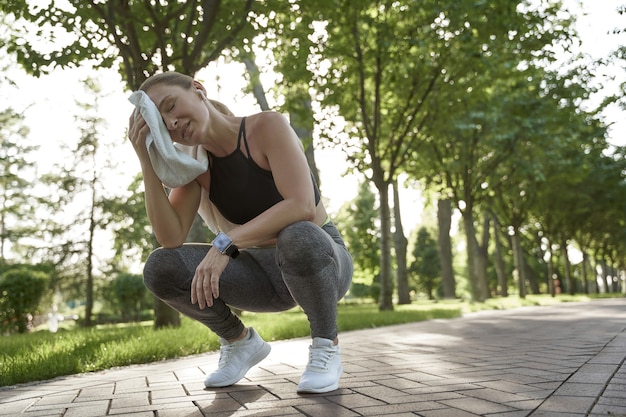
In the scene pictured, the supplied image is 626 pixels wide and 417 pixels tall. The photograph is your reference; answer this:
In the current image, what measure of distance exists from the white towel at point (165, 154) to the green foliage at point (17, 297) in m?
11.2

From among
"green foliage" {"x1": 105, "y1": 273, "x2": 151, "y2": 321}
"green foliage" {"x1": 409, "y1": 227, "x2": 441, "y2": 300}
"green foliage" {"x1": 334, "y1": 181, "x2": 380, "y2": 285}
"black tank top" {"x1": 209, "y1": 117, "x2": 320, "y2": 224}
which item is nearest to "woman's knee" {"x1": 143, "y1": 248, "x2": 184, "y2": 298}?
"black tank top" {"x1": 209, "y1": 117, "x2": 320, "y2": 224}

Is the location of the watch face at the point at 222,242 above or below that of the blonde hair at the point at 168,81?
below

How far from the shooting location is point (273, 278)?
3131mm

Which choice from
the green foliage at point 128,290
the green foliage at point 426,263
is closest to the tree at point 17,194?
the green foliage at point 128,290

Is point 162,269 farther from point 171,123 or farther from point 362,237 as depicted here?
point 362,237

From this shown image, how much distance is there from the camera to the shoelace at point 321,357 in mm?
2844

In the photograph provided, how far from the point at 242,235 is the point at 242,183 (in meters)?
0.36

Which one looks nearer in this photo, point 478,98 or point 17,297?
point 17,297

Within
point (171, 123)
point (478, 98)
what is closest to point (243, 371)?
point (171, 123)

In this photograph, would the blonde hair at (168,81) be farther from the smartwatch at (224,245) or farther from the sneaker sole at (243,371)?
the sneaker sole at (243,371)

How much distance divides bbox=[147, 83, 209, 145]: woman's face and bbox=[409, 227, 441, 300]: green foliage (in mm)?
43816

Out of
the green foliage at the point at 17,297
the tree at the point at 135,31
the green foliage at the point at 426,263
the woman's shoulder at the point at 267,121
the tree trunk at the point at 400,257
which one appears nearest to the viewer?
the woman's shoulder at the point at 267,121

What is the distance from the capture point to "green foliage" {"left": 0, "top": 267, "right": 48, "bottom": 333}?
41.0ft

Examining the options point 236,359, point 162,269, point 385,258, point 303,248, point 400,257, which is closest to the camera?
point 303,248
